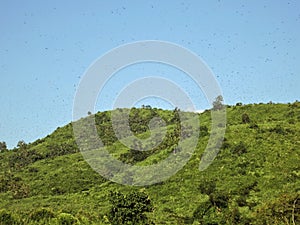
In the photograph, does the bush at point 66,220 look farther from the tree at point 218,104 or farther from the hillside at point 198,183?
the tree at point 218,104

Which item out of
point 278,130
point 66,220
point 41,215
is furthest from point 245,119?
point 66,220

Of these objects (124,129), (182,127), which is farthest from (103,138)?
(182,127)

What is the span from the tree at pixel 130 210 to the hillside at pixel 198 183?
0.60 m

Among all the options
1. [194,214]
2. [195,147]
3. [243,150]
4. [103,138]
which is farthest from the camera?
[103,138]

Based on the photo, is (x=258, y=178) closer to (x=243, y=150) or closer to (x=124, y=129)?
(x=243, y=150)

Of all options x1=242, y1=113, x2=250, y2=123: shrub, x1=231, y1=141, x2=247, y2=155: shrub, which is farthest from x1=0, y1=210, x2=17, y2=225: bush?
x1=242, y1=113, x2=250, y2=123: shrub

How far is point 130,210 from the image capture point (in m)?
59.4

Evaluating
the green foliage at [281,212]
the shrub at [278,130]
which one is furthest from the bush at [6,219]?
the shrub at [278,130]

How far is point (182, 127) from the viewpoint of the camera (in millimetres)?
99000

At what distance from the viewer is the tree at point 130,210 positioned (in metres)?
59.0

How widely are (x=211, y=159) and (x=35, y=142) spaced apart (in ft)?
247

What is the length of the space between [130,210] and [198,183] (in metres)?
15.2

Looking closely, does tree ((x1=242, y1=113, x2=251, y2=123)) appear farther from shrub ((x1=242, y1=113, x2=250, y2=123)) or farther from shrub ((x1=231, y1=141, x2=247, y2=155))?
shrub ((x1=231, y1=141, x2=247, y2=155))

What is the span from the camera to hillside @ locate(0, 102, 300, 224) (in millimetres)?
59438
